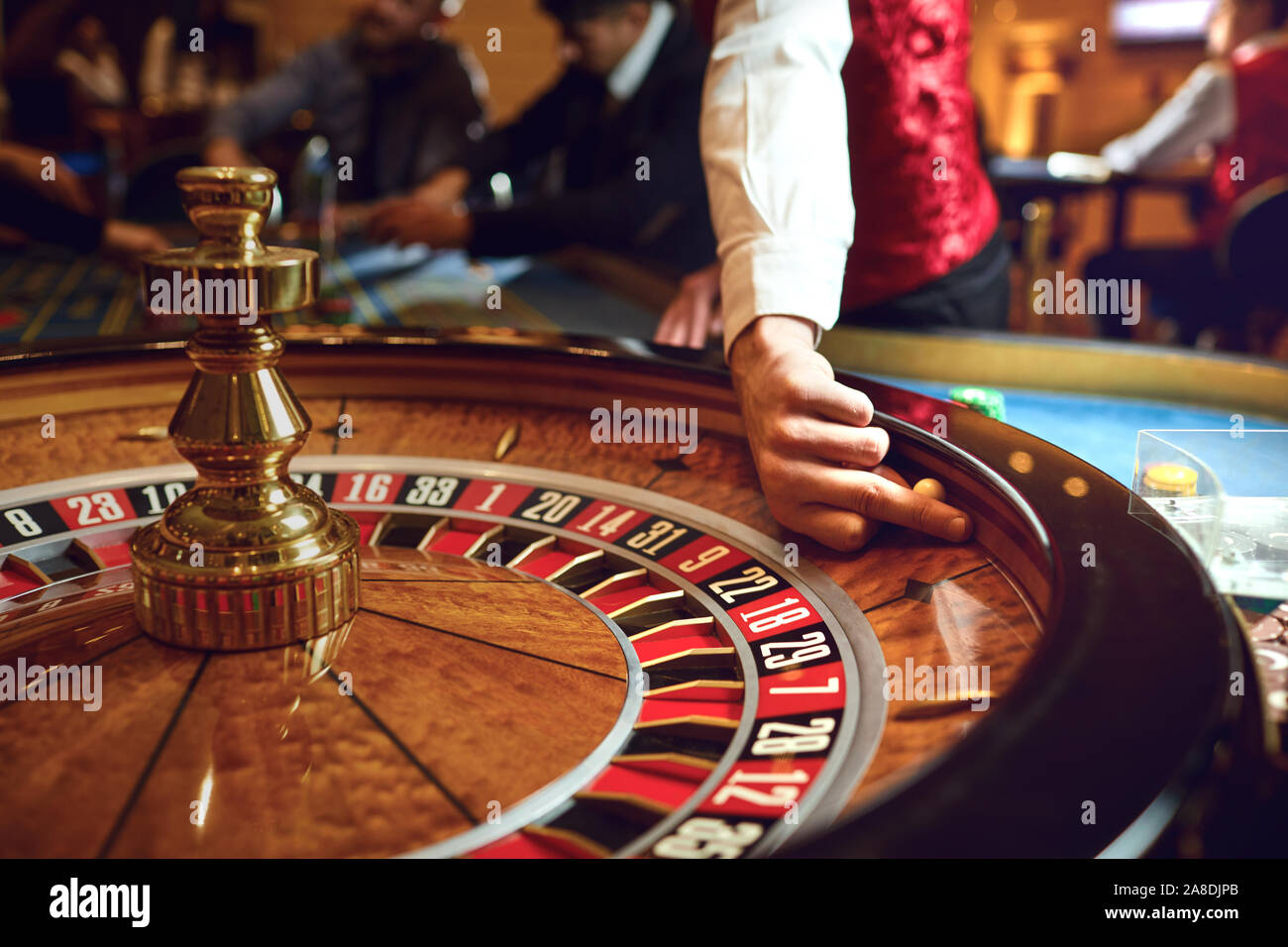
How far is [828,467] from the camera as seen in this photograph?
1034 mm

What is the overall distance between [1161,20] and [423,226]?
11035 millimetres

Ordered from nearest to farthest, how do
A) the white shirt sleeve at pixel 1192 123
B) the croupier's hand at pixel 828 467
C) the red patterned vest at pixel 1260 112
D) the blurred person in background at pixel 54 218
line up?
the croupier's hand at pixel 828 467 < the blurred person in background at pixel 54 218 < the red patterned vest at pixel 1260 112 < the white shirt sleeve at pixel 1192 123

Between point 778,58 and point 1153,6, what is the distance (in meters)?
12.2

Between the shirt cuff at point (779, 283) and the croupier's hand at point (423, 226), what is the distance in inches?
81.4

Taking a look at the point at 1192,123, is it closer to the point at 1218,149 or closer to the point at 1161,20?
the point at 1218,149

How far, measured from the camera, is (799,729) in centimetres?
79

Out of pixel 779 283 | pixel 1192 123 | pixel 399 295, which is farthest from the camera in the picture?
pixel 1192 123

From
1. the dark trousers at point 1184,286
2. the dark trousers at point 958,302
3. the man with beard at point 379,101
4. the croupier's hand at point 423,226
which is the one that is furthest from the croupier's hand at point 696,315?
the dark trousers at point 1184,286

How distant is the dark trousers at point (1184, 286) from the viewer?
5777 millimetres

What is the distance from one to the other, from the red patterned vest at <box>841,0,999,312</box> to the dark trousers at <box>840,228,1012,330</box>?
22 millimetres

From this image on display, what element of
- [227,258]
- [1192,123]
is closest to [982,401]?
[227,258]

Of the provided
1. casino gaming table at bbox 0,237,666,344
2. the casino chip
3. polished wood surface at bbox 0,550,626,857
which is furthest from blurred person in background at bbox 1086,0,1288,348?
polished wood surface at bbox 0,550,626,857

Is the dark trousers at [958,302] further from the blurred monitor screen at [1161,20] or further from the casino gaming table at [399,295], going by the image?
the blurred monitor screen at [1161,20]
